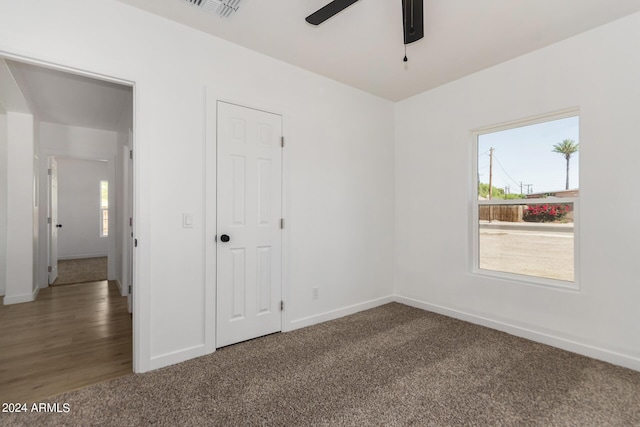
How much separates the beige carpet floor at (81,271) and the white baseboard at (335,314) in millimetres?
4439

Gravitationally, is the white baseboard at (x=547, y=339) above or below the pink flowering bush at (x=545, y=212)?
below

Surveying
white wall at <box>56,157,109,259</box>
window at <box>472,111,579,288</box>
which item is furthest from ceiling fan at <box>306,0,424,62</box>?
white wall at <box>56,157,109,259</box>

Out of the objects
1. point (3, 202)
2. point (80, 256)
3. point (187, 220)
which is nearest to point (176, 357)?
point (187, 220)

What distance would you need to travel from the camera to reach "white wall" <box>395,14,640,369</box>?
7.88 ft

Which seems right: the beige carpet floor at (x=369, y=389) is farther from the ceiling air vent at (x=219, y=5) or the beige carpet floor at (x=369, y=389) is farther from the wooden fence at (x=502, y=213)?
the ceiling air vent at (x=219, y=5)

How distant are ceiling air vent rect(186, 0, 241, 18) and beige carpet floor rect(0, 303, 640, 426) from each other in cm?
263

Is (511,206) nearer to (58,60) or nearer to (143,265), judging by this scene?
(143,265)

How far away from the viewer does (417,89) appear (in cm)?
374

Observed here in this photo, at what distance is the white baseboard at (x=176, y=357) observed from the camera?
235 centimetres

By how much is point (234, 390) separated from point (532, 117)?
11.2ft

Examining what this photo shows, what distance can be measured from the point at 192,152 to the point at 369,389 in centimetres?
222

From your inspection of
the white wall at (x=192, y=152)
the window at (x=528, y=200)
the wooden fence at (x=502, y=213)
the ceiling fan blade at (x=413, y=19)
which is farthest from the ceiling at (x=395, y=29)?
the wooden fence at (x=502, y=213)

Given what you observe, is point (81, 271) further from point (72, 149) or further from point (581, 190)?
point (581, 190)

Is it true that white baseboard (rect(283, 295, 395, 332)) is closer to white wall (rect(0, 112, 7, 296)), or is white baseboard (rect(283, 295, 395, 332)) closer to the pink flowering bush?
the pink flowering bush
